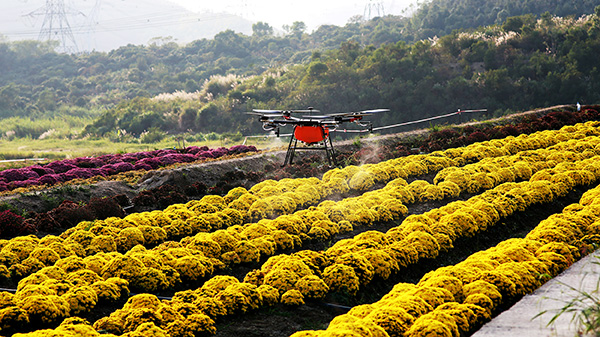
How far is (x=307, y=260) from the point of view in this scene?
27.2 feet

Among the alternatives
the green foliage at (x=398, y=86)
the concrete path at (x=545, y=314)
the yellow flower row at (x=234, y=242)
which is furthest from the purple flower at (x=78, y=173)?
the green foliage at (x=398, y=86)

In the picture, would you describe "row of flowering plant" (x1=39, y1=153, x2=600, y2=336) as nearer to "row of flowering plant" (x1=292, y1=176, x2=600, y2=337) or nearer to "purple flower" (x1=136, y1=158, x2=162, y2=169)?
"row of flowering plant" (x1=292, y1=176, x2=600, y2=337)

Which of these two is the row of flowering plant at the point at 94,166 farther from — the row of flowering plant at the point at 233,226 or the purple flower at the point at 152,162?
the row of flowering plant at the point at 233,226

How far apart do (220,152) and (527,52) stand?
3247 centimetres

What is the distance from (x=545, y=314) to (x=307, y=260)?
3.60m

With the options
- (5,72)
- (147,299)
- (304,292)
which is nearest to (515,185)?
(304,292)

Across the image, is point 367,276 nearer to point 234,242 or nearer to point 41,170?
point 234,242

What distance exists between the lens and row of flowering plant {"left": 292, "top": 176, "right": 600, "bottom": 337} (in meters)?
5.81

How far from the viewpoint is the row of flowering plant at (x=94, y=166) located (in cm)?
1580

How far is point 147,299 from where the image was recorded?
273 inches

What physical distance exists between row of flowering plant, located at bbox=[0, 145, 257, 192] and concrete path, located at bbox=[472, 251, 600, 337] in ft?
44.5

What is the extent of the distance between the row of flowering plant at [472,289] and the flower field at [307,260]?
2 cm

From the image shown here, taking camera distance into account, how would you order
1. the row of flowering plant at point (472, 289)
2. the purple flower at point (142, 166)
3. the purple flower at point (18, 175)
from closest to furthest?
the row of flowering plant at point (472, 289) < the purple flower at point (18, 175) < the purple flower at point (142, 166)

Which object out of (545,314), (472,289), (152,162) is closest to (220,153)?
(152,162)
